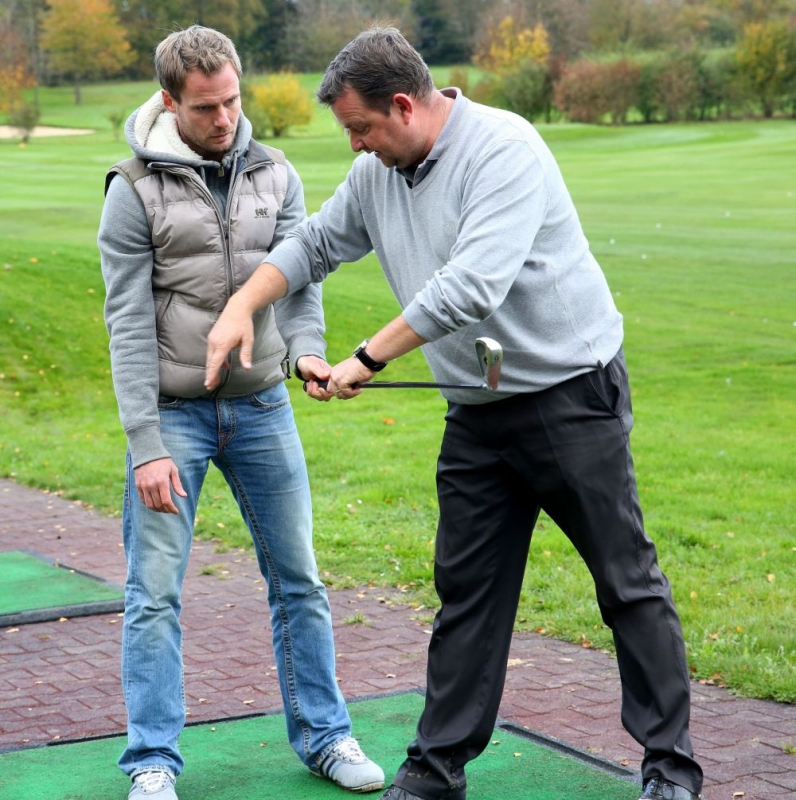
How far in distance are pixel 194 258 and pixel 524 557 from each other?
133cm

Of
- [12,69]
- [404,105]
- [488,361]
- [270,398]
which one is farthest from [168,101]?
[12,69]

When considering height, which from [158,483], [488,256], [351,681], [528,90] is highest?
[488,256]

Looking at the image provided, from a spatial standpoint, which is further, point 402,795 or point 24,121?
point 24,121

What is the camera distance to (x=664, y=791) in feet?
11.5

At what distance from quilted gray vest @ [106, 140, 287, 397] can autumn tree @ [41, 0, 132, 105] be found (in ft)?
222

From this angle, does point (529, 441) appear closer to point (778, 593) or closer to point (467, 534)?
point (467, 534)

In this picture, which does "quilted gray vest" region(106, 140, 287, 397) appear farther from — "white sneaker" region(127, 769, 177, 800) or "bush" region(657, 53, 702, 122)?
"bush" region(657, 53, 702, 122)

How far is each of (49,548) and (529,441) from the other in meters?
4.93

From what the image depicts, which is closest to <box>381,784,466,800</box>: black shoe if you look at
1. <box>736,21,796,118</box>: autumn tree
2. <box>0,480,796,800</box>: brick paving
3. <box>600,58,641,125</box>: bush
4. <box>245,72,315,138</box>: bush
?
<box>0,480,796,800</box>: brick paving

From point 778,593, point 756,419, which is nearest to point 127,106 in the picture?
point 756,419

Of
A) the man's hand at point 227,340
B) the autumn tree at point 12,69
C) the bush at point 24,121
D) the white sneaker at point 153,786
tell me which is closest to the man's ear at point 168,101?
the man's hand at point 227,340

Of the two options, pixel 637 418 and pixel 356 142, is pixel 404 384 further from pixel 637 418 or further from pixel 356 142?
pixel 637 418

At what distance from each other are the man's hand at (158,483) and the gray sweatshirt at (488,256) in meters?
0.66

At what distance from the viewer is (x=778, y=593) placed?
612cm
